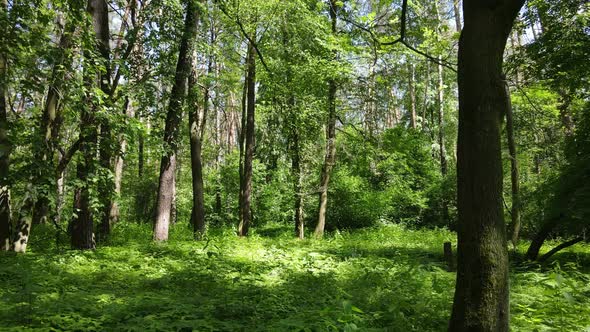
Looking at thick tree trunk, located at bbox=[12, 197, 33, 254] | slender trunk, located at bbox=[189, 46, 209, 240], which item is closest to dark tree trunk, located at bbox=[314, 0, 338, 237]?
slender trunk, located at bbox=[189, 46, 209, 240]

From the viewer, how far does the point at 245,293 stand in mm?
5578

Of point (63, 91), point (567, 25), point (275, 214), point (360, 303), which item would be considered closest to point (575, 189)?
point (567, 25)

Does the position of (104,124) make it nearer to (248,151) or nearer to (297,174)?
(248,151)

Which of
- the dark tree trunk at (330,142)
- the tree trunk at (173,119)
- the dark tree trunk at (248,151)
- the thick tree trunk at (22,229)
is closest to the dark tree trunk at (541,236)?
the dark tree trunk at (330,142)

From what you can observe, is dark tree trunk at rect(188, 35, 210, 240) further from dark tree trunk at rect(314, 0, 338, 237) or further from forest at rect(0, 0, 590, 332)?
dark tree trunk at rect(314, 0, 338, 237)

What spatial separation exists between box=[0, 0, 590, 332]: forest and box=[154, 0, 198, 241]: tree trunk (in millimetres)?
57

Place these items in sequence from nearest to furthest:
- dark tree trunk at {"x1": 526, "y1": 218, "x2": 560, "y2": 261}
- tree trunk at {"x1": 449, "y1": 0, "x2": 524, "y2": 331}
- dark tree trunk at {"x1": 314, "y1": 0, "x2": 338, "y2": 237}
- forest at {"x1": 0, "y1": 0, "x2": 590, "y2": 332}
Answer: tree trunk at {"x1": 449, "y1": 0, "x2": 524, "y2": 331}
forest at {"x1": 0, "y1": 0, "x2": 590, "y2": 332}
dark tree trunk at {"x1": 526, "y1": 218, "x2": 560, "y2": 261}
dark tree trunk at {"x1": 314, "y1": 0, "x2": 338, "y2": 237}

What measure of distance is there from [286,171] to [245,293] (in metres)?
15.5

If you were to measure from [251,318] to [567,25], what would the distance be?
968cm

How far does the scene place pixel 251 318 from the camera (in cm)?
453

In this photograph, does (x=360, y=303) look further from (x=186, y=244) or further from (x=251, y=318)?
(x=186, y=244)

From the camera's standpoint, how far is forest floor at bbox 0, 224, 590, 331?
413 cm

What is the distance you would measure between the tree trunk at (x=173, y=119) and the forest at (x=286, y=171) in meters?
0.06

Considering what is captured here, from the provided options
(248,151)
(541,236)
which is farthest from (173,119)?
(541,236)
